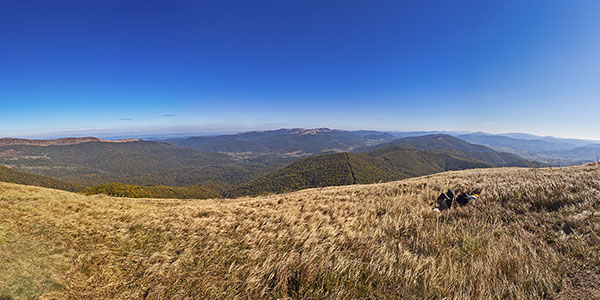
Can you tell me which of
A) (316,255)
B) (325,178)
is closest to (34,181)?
(325,178)

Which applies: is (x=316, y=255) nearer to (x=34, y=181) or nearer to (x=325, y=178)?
(x=325, y=178)

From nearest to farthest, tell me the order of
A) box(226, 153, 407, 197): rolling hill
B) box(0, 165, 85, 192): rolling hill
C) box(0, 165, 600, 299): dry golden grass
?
1. box(0, 165, 600, 299): dry golden grass
2. box(0, 165, 85, 192): rolling hill
3. box(226, 153, 407, 197): rolling hill

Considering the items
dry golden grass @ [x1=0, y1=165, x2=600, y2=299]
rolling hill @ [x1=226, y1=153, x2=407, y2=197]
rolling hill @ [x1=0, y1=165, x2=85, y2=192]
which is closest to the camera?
dry golden grass @ [x1=0, y1=165, x2=600, y2=299]

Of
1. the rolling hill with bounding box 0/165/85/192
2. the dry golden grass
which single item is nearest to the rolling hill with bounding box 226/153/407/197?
the rolling hill with bounding box 0/165/85/192

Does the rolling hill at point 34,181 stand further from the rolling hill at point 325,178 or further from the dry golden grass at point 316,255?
the dry golden grass at point 316,255

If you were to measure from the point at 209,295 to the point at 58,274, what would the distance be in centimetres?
268

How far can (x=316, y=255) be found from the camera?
3482 mm

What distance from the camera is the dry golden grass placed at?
277cm

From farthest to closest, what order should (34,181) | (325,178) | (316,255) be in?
(325,178)
(34,181)
(316,255)

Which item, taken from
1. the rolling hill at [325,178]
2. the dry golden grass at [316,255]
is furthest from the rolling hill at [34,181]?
the dry golden grass at [316,255]

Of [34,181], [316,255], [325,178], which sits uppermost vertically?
[316,255]

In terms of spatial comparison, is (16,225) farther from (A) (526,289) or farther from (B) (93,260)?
(A) (526,289)

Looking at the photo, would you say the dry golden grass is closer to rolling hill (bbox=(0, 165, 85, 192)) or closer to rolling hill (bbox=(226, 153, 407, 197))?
rolling hill (bbox=(226, 153, 407, 197))

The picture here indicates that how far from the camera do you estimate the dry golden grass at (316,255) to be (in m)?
2.77
